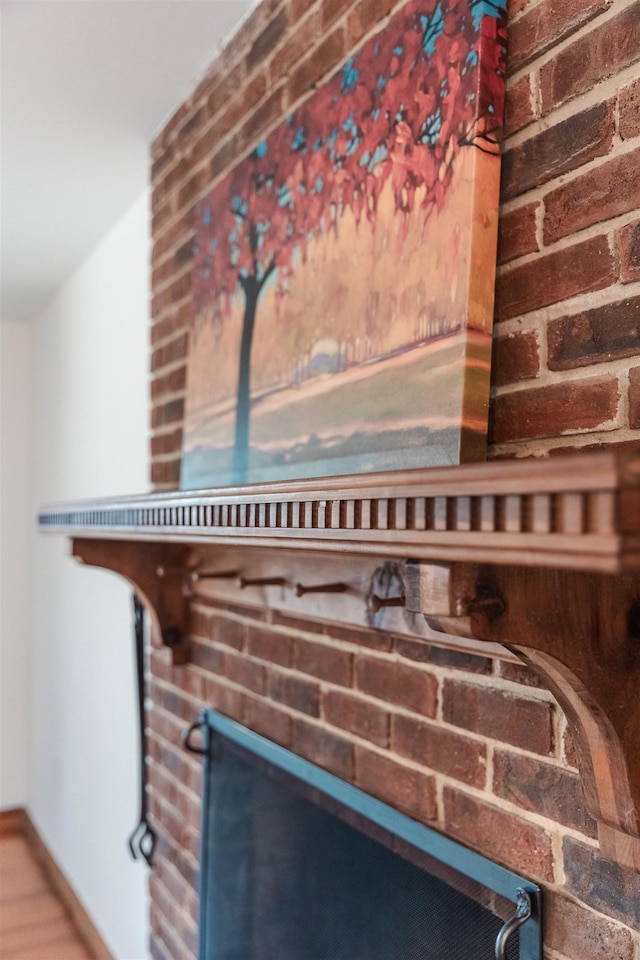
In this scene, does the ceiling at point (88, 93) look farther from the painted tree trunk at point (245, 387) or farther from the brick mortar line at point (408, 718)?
the brick mortar line at point (408, 718)

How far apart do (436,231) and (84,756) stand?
8.14 feet

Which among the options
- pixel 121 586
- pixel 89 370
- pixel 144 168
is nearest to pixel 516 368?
pixel 144 168

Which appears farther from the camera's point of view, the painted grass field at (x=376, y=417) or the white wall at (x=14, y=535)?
the white wall at (x=14, y=535)

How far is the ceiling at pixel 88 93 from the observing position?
1.47m

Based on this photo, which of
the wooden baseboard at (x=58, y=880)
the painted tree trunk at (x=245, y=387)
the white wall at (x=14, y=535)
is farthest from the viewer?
the white wall at (x=14, y=535)

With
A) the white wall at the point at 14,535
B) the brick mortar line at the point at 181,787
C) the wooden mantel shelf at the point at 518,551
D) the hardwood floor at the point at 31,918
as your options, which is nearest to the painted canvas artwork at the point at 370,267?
the wooden mantel shelf at the point at 518,551

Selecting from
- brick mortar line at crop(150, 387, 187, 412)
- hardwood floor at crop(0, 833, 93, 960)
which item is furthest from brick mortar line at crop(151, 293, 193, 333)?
hardwood floor at crop(0, 833, 93, 960)

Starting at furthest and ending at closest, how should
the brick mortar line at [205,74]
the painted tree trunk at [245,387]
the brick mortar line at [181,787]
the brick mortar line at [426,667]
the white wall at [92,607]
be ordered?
the white wall at [92,607] → the brick mortar line at [181,787] → the brick mortar line at [205,74] → the painted tree trunk at [245,387] → the brick mortar line at [426,667]

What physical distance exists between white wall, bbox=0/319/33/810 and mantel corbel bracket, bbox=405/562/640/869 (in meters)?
3.55

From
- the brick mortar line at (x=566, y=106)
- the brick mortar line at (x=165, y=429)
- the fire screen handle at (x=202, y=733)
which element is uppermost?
the brick mortar line at (x=566, y=106)

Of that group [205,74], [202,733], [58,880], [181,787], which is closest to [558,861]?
[202,733]

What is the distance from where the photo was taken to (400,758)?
3.26 ft

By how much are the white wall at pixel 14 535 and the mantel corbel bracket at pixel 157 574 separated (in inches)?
95.7

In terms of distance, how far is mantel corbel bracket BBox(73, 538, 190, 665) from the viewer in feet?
5.06
